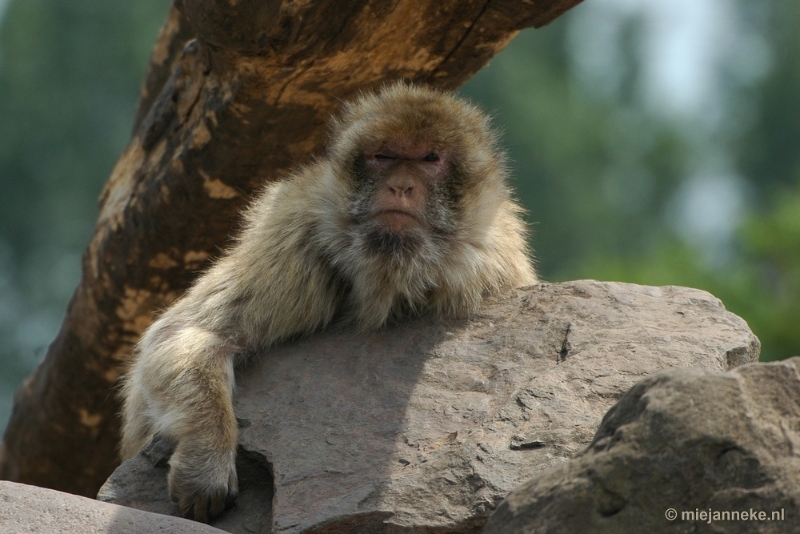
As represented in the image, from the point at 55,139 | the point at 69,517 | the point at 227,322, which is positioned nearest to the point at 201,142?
the point at 227,322

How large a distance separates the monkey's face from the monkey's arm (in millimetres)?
308

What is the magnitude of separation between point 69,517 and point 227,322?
4.29 feet

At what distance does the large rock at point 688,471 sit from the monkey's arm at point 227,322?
1.62 m

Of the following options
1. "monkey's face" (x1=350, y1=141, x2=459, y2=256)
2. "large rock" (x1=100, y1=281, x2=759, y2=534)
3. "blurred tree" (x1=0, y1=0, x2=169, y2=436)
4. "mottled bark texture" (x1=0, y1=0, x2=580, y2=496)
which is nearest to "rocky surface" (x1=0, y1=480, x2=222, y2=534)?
"large rock" (x1=100, y1=281, x2=759, y2=534)

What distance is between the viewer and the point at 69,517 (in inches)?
118

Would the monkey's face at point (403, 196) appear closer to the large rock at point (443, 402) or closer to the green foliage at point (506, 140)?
the large rock at point (443, 402)

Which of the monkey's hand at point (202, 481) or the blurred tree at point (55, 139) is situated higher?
the blurred tree at point (55, 139)

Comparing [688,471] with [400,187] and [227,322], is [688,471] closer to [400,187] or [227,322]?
[400,187]

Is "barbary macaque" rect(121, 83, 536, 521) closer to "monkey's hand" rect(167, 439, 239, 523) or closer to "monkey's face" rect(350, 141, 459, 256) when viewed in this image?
"monkey's face" rect(350, 141, 459, 256)

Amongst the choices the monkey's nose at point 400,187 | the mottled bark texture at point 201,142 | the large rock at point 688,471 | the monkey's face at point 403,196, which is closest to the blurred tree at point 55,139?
the mottled bark texture at point 201,142

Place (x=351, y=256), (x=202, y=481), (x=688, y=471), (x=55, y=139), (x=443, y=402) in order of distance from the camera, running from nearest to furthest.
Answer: (x=688, y=471) → (x=202, y=481) → (x=443, y=402) → (x=351, y=256) → (x=55, y=139)

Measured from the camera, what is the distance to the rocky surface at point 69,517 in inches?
115

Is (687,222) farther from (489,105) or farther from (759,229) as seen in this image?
(759,229)

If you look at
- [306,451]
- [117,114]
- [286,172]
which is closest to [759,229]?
[286,172]
